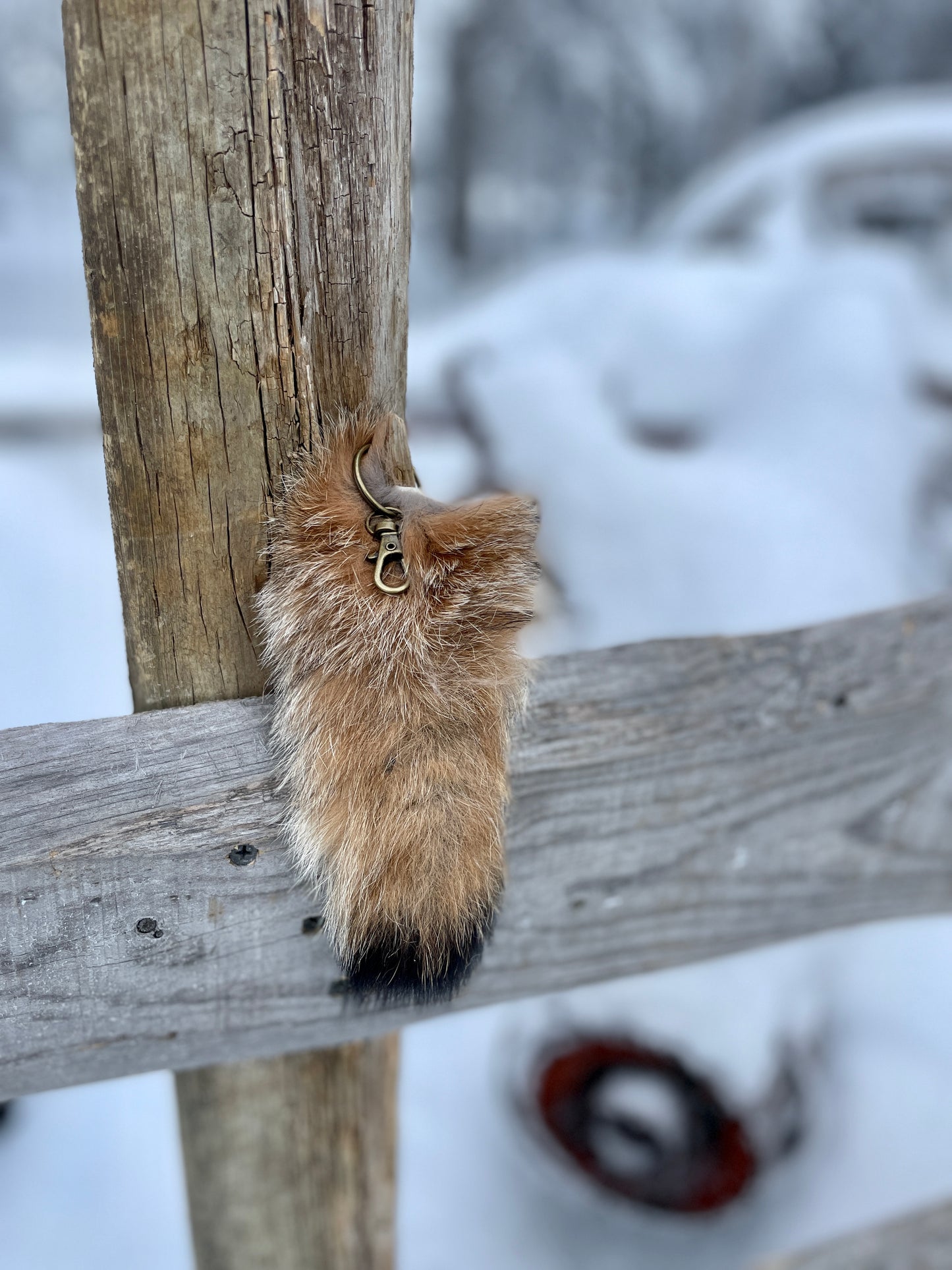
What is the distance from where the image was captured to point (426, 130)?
2.95 metres

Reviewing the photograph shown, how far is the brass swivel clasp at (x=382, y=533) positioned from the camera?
1.74ft

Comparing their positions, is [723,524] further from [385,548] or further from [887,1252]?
[385,548]

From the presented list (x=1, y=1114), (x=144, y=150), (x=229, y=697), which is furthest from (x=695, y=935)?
(x=1, y=1114)

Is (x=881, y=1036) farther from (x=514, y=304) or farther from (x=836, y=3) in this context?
(x=836, y=3)

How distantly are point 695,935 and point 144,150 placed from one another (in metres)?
0.80

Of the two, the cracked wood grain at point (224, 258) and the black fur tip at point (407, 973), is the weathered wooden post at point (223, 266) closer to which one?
the cracked wood grain at point (224, 258)

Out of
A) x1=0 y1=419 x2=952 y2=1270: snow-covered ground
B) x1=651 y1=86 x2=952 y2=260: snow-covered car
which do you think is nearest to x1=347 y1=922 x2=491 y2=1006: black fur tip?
x1=0 y1=419 x2=952 y2=1270: snow-covered ground

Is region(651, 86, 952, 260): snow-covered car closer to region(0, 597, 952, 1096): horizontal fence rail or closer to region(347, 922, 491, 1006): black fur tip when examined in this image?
region(0, 597, 952, 1096): horizontal fence rail

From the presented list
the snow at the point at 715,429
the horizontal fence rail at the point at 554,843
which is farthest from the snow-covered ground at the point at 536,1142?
the horizontal fence rail at the point at 554,843

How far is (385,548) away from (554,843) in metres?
0.33

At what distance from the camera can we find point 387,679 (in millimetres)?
533

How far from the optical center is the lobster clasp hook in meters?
0.53

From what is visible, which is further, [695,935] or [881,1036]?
[881,1036]

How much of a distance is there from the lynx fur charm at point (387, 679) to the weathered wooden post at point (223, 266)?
1.4 inches
